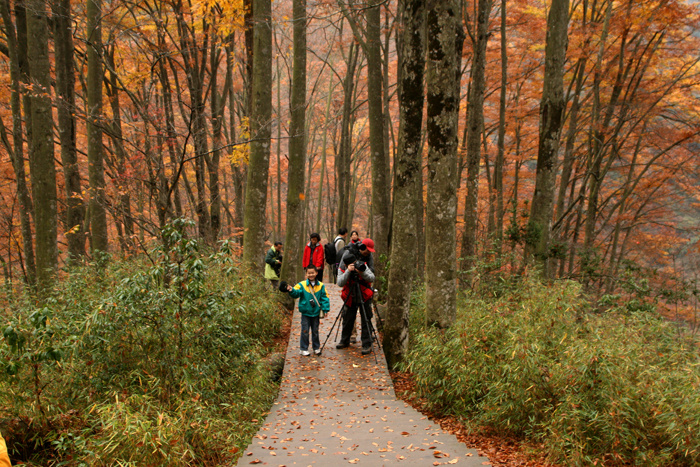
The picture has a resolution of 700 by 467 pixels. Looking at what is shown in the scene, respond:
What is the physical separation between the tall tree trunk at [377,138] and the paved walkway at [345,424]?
12.8 ft

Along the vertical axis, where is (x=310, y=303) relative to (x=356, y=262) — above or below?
below

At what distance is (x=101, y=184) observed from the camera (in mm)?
9070

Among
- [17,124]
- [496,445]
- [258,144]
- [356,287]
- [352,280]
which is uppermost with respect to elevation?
[17,124]

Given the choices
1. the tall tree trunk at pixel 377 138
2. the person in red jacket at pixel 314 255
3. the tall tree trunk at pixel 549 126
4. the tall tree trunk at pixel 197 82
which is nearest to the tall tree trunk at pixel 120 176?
the tall tree trunk at pixel 197 82

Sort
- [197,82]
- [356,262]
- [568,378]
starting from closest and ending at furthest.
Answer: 1. [568,378]
2. [356,262]
3. [197,82]

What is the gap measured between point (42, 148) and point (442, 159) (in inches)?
252

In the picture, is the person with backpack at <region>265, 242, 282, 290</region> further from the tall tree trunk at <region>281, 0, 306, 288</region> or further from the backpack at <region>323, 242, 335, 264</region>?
the backpack at <region>323, 242, 335, 264</region>

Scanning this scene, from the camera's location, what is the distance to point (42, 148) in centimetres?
666

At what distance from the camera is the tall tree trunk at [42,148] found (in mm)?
6527

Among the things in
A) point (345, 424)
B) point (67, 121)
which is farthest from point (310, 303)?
point (67, 121)

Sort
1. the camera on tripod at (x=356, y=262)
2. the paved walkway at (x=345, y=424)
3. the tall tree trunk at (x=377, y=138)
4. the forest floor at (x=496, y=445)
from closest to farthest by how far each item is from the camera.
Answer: the paved walkway at (x=345, y=424) < the forest floor at (x=496, y=445) < the camera on tripod at (x=356, y=262) < the tall tree trunk at (x=377, y=138)

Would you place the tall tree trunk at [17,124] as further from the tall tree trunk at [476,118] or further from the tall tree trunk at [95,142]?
the tall tree trunk at [476,118]

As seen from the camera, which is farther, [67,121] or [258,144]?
[258,144]

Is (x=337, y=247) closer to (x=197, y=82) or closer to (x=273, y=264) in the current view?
(x=273, y=264)
